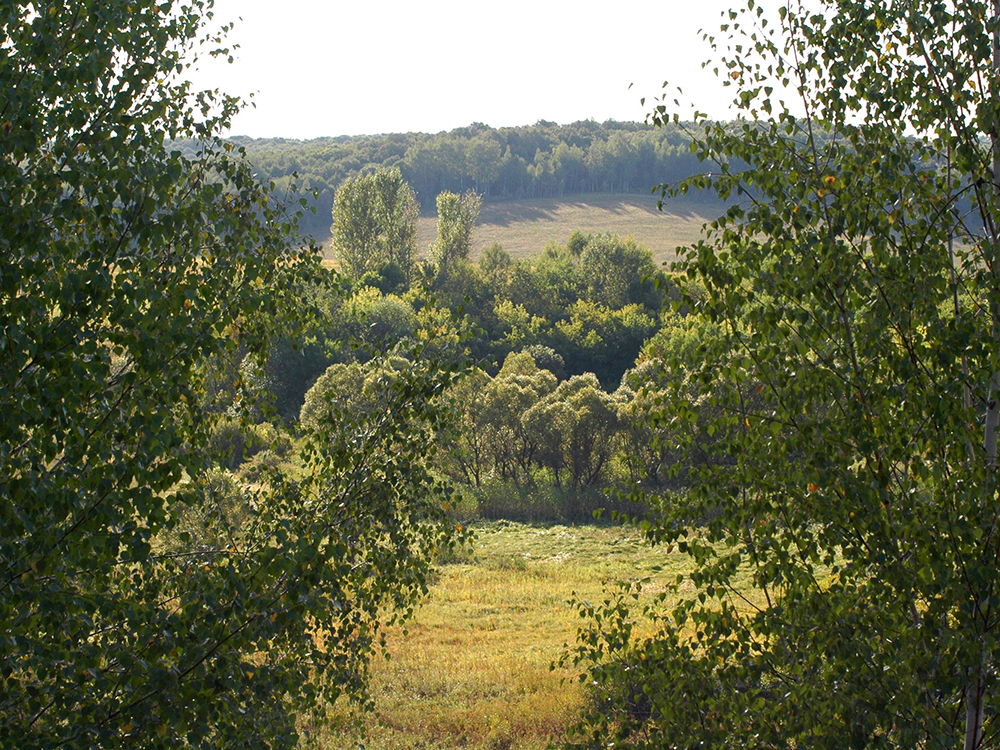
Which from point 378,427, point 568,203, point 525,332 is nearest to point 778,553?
point 378,427

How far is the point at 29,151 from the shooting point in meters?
4.48

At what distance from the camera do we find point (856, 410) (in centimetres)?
457

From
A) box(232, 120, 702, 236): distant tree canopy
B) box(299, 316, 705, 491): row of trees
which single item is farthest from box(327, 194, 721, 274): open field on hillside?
box(299, 316, 705, 491): row of trees

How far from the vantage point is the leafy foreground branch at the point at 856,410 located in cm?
436

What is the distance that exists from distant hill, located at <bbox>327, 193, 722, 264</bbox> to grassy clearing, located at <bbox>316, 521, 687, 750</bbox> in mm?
66466

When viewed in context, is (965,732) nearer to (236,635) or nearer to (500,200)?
(236,635)

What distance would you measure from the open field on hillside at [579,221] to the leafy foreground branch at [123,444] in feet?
293

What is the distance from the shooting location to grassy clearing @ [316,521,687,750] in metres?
14.9

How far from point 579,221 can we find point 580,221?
0.22m

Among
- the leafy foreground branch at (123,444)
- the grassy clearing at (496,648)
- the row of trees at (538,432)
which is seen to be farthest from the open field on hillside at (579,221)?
the leafy foreground branch at (123,444)

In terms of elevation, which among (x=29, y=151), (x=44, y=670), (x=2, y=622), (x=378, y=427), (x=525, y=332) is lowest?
(x=525, y=332)

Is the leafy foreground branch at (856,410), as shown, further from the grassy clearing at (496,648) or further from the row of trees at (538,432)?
the row of trees at (538,432)

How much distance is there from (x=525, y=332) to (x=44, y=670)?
65.6 metres

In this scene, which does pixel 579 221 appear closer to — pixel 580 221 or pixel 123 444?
pixel 580 221
